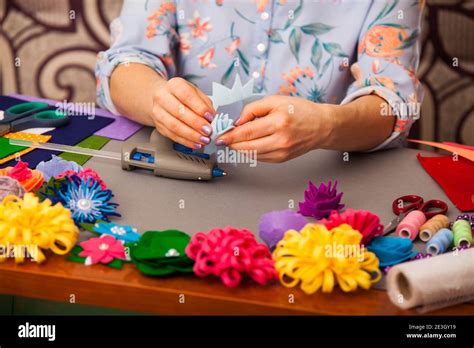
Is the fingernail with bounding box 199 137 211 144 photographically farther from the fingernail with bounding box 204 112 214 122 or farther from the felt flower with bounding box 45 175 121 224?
the felt flower with bounding box 45 175 121 224

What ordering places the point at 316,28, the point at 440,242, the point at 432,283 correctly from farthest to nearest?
the point at 316,28 < the point at 440,242 < the point at 432,283

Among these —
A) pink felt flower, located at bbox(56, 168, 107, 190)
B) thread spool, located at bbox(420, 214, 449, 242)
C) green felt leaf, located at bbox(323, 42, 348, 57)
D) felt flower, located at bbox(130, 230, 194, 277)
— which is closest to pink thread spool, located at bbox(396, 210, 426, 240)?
thread spool, located at bbox(420, 214, 449, 242)

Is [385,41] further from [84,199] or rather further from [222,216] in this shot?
[84,199]

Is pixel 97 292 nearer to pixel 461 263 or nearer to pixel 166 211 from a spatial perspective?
pixel 166 211

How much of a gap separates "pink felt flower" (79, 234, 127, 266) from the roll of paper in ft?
0.95

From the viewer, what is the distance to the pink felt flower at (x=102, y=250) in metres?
0.73

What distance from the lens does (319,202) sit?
0.84 meters

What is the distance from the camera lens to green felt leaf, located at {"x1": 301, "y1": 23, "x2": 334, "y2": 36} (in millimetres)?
1213

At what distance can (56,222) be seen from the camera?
738mm

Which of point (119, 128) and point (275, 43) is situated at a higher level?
point (275, 43)

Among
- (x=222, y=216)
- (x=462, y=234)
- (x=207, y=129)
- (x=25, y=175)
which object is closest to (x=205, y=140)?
(x=207, y=129)

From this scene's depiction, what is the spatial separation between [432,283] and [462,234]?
0.47 ft

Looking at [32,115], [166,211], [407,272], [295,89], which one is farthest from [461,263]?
[32,115]

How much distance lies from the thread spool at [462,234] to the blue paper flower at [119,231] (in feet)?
1.21
